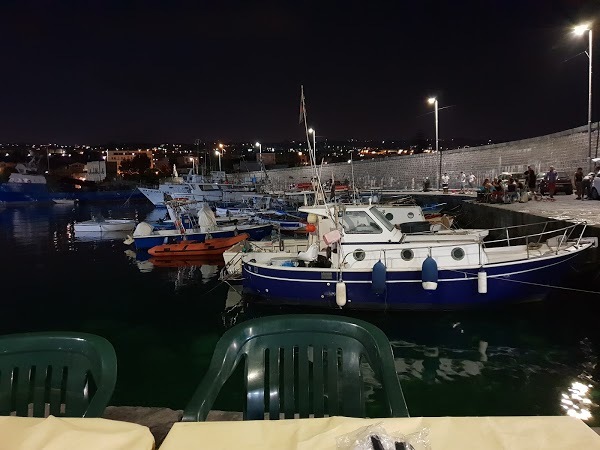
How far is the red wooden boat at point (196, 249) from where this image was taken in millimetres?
17844

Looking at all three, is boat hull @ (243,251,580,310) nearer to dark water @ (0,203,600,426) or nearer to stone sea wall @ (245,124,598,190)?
dark water @ (0,203,600,426)

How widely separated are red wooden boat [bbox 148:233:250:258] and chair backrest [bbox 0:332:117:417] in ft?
50.3

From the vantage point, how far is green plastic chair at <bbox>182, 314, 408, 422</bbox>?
2.60 meters

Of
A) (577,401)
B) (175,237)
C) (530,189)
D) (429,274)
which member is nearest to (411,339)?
(429,274)

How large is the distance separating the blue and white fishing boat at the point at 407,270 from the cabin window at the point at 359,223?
0.08 ft

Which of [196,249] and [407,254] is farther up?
[407,254]

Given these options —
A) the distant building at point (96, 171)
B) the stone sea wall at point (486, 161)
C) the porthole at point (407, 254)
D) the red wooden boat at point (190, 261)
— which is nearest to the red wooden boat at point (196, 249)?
the red wooden boat at point (190, 261)

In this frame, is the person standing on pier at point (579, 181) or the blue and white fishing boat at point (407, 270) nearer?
the blue and white fishing boat at point (407, 270)

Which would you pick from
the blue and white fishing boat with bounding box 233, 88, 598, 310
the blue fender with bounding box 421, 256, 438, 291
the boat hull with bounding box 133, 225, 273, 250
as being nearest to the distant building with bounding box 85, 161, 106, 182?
the boat hull with bounding box 133, 225, 273, 250

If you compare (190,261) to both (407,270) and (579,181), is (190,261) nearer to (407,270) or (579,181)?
(407,270)

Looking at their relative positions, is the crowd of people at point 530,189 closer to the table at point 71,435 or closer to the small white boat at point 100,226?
the table at point 71,435

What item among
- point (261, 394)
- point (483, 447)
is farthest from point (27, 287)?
point (483, 447)

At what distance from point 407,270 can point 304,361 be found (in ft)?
22.4

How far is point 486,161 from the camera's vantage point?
122ft
